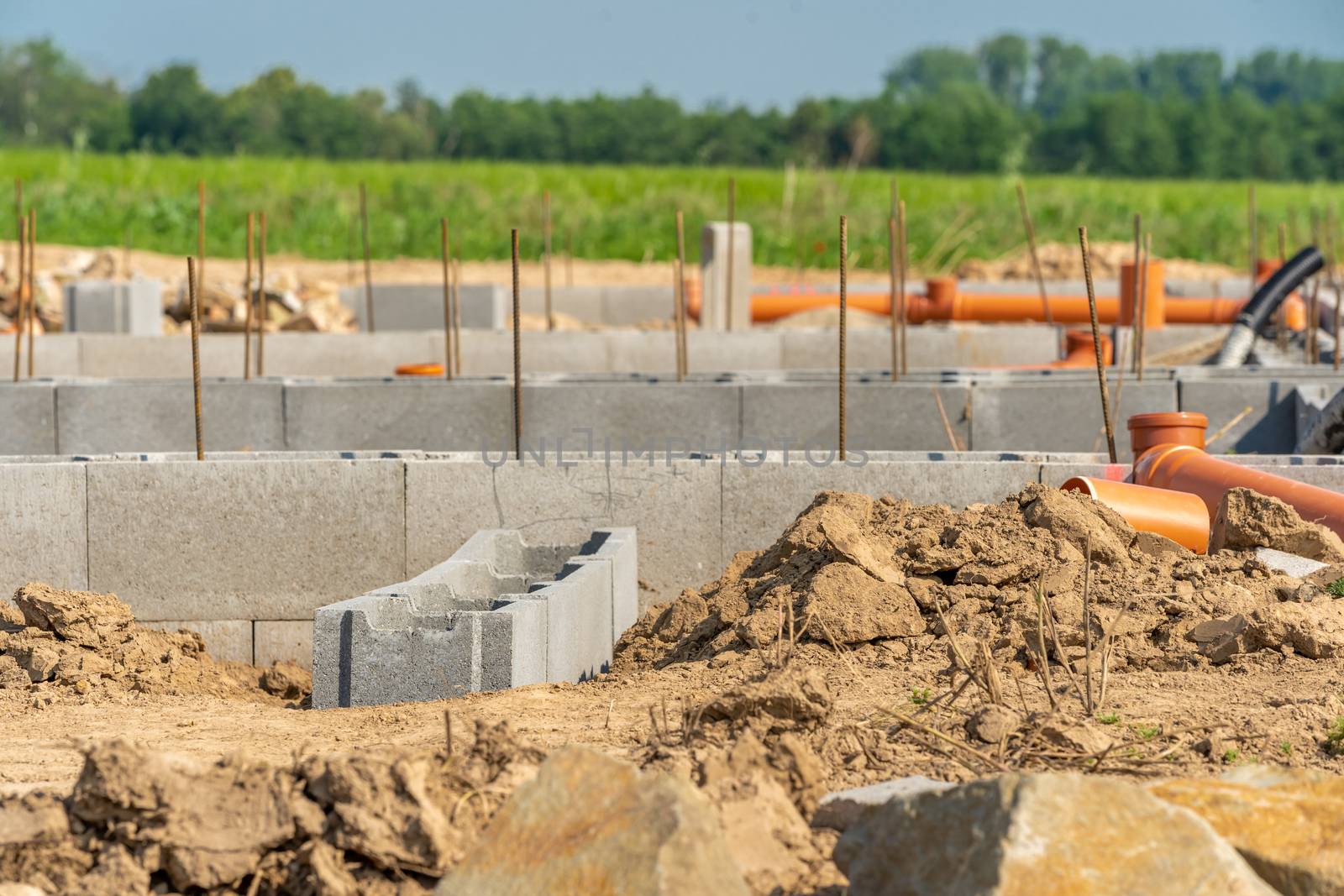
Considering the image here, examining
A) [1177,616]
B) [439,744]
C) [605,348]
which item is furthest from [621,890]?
[605,348]

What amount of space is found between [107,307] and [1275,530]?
1053 cm

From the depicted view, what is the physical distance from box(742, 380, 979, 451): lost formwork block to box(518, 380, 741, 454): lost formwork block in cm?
25

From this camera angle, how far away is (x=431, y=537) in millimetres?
6359

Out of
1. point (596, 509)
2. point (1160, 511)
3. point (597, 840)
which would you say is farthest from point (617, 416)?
point (597, 840)

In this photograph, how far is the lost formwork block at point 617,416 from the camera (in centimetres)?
846

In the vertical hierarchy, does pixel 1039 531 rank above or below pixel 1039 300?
below

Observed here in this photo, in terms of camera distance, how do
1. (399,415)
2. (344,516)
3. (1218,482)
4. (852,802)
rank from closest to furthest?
1. (852,802)
2. (1218,482)
3. (344,516)
4. (399,415)

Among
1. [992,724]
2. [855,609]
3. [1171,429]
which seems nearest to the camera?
[992,724]

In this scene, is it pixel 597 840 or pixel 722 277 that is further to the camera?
pixel 722 277

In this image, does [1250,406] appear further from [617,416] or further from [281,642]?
[281,642]

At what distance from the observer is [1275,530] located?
18.2 feet

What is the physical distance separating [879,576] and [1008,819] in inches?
101

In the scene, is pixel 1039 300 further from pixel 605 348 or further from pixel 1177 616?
pixel 1177 616

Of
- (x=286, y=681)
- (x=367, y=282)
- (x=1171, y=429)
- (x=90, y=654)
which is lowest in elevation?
(x=286, y=681)
